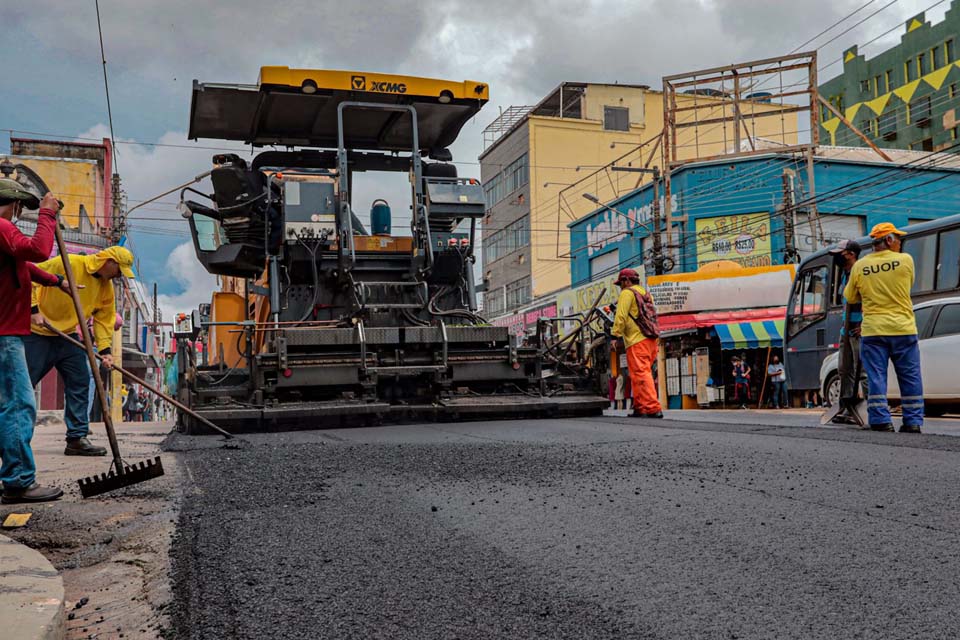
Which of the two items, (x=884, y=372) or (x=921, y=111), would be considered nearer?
(x=884, y=372)

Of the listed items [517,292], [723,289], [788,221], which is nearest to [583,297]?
[723,289]

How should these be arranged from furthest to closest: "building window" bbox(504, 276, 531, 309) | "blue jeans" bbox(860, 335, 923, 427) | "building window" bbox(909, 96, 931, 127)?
1. "building window" bbox(504, 276, 531, 309)
2. "building window" bbox(909, 96, 931, 127)
3. "blue jeans" bbox(860, 335, 923, 427)

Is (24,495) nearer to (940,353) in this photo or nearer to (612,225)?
(940,353)

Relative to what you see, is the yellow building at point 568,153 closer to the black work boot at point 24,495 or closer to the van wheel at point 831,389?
the van wheel at point 831,389

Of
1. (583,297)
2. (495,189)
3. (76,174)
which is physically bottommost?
(583,297)

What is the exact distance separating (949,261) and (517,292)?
122ft

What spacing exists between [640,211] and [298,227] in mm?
27451

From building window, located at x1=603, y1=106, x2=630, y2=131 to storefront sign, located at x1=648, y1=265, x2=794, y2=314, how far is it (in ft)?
73.2

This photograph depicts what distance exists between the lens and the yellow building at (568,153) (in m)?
46.6

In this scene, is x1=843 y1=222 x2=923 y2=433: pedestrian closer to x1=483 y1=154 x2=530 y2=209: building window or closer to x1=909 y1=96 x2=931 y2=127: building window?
x1=483 y1=154 x2=530 y2=209: building window

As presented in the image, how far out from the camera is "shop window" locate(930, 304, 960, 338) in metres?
10.8

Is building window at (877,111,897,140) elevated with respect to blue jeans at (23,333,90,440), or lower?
elevated

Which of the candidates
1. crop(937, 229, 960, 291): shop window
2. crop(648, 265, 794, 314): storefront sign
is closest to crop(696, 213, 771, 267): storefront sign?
crop(648, 265, 794, 314): storefront sign

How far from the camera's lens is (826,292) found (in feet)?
52.6
